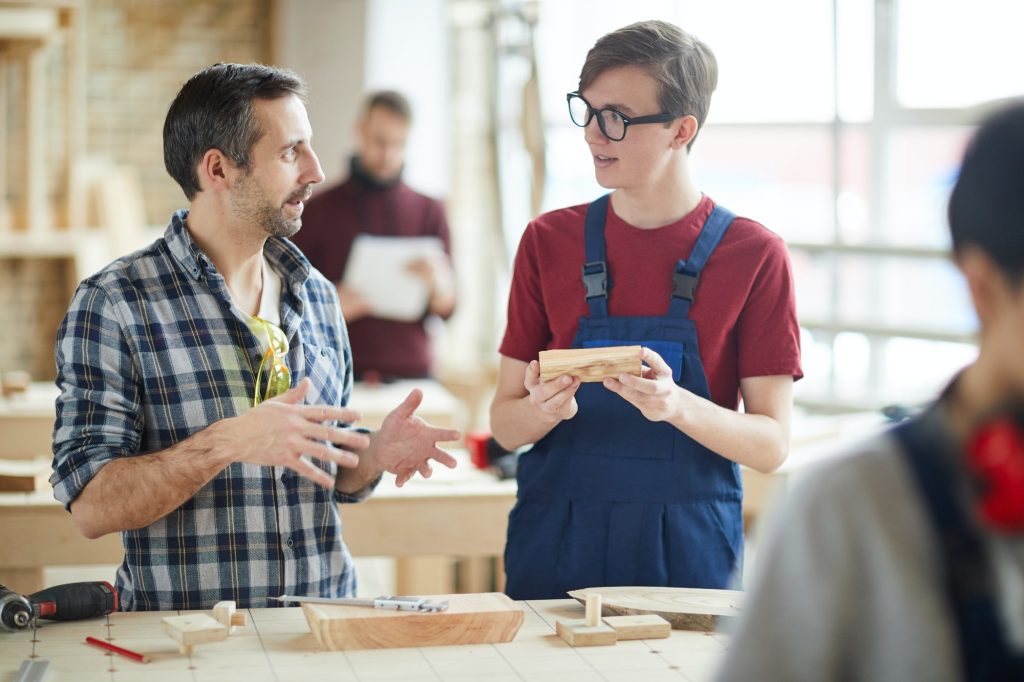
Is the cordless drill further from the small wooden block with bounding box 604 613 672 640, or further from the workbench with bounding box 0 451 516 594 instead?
the workbench with bounding box 0 451 516 594

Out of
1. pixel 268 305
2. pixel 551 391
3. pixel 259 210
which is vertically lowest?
pixel 551 391

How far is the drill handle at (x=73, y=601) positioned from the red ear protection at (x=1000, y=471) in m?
1.61

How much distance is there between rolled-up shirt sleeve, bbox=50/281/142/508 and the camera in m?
2.20

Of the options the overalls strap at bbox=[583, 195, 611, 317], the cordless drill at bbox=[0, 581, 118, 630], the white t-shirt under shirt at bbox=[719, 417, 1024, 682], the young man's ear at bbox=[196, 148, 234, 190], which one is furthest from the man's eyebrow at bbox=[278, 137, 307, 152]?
the white t-shirt under shirt at bbox=[719, 417, 1024, 682]

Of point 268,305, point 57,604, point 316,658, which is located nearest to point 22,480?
point 268,305

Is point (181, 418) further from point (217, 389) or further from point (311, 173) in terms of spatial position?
point (311, 173)

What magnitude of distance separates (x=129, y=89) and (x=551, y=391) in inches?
256

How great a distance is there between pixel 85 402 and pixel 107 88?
20.6ft

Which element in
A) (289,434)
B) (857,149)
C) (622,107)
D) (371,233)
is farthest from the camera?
(857,149)

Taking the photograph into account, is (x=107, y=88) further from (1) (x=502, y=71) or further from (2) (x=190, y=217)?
(2) (x=190, y=217)

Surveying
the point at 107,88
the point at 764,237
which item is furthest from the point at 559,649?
the point at 107,88

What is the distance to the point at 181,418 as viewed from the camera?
2318 mm

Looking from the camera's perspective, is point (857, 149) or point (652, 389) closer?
point (652, 389)

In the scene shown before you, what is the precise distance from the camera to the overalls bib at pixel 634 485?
2447 millimetres
